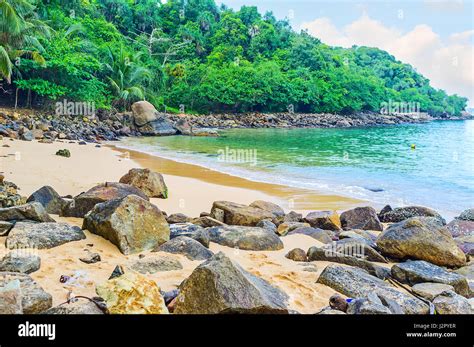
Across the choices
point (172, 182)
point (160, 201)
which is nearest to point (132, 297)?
point (160, 201)

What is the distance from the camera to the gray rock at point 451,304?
3426mm

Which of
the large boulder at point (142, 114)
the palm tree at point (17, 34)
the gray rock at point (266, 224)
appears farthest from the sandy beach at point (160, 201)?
the large boulder at point (142, 114)

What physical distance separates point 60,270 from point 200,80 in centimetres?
5115

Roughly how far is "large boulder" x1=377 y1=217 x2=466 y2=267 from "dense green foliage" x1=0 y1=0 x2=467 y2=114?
1050 inches

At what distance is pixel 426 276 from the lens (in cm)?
426

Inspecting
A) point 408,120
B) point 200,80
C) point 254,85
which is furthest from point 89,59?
point 408,120

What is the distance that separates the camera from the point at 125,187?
6.67 metres

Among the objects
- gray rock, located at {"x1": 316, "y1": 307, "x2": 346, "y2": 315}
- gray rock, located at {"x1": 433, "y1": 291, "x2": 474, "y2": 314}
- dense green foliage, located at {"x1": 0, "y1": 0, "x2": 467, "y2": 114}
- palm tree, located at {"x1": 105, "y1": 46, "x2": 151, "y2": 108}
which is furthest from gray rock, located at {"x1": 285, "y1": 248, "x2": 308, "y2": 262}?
palm tree, located at {"x1": 105, "y1": 46, "x2": 151, "y2": 108}

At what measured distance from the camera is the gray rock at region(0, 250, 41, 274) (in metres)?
3.44

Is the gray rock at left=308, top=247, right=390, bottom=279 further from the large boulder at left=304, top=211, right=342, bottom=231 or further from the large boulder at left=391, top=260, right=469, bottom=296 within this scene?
the large boulder at left=304, top=211, right=342, bottom=231

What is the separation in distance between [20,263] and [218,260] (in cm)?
176

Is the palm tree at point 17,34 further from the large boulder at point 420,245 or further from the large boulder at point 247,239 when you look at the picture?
the large boulder at point 420,245
